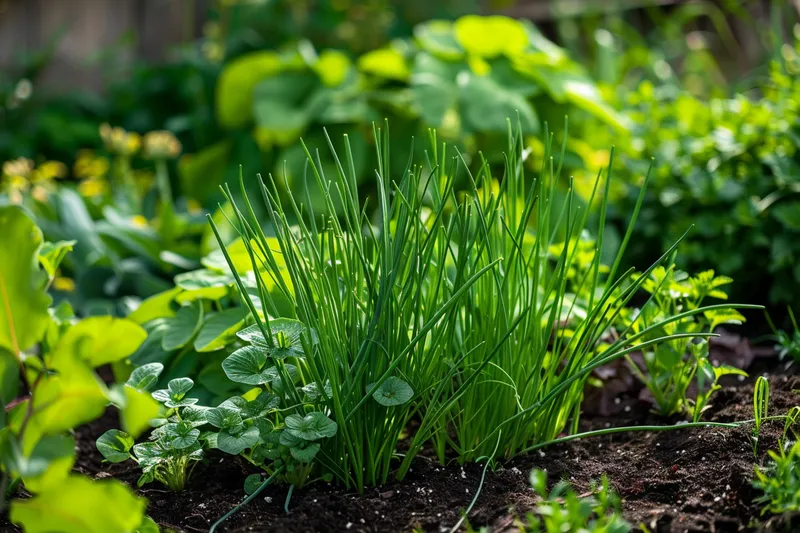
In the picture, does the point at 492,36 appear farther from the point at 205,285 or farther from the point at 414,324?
the point at 414,324

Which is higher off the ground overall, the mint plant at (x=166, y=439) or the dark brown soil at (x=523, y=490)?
the mint plant at (x=166, y=439)

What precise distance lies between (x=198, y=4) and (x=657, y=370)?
437 cm

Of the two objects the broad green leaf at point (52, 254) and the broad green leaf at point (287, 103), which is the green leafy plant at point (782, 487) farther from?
the broad green leaf at point (287, 103)

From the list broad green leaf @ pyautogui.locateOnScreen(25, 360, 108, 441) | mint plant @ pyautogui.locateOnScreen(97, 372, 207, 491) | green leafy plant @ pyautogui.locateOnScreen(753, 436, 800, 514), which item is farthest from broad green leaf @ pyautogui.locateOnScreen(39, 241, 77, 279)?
green leafy plant @ pyautogui.locateOnScreen(753, 436, 800, 514)

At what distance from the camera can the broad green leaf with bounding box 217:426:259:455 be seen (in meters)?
1.06

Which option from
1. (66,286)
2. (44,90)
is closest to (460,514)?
(66,286)

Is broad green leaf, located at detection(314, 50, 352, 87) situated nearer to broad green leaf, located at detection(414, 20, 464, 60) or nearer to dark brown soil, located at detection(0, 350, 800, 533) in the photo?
broad green leaf, located at detection(414, 20, 464, 60)

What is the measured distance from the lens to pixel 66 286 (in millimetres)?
2088

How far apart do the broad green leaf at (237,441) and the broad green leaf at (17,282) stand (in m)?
0.28

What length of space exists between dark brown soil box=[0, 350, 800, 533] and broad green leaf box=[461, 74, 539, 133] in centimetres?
130

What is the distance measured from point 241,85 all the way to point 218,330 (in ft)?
6.22

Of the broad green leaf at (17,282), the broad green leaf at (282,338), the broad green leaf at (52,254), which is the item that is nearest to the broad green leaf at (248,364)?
the broad green leaf at (282,338)

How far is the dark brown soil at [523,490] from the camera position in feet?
3.36

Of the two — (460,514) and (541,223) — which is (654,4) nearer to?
(541,223)
